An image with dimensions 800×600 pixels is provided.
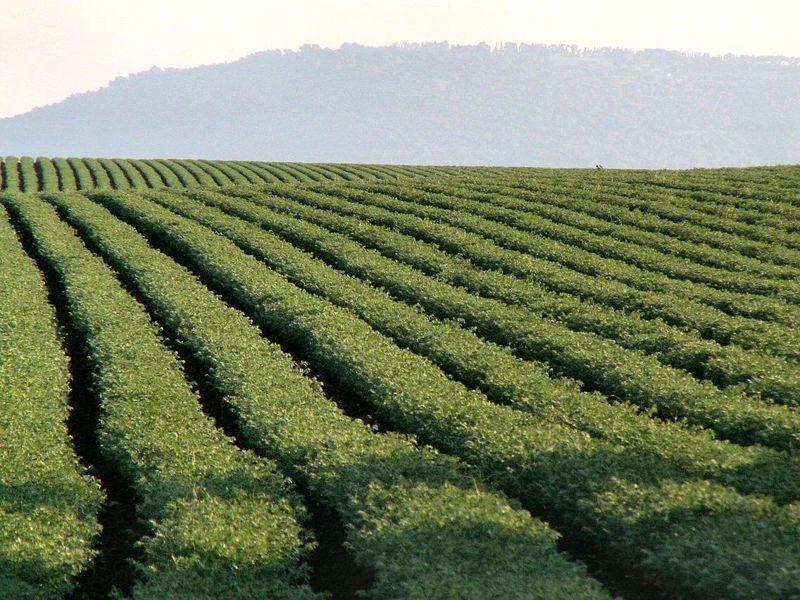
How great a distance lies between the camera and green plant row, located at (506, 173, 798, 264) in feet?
86.5

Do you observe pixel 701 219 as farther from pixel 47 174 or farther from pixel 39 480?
pixel 47 174

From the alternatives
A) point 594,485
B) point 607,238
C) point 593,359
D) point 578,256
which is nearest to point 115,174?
point 607,238

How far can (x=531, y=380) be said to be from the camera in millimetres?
15945

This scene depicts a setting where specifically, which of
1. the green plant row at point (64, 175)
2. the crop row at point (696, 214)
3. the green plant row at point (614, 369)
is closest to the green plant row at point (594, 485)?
the green plant row at point (614, 369)

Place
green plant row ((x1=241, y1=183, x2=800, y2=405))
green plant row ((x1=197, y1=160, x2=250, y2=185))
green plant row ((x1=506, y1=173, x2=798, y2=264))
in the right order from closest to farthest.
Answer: green plant row ((x1=241, y1=183, x2=800, y2=405)) < green plant row ((x1=506, y1=173, x2=798, y2=264)) < green plant row ((x1=197, y1=160, x2=250, y2=185))

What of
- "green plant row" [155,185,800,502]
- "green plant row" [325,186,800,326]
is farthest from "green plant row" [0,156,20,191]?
"green plant row" [155,185,800,502]

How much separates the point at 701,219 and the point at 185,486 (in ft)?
76.3

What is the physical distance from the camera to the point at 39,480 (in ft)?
41.5

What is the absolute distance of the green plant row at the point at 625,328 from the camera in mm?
15688

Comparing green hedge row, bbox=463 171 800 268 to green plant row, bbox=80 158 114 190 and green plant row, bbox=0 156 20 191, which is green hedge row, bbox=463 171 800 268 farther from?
green plant row, bbox=0 156 20 191

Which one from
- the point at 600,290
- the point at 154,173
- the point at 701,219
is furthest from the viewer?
the point at 154,173

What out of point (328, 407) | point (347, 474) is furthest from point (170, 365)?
point (347, 474)

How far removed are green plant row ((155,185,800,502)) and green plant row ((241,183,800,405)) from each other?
134cm

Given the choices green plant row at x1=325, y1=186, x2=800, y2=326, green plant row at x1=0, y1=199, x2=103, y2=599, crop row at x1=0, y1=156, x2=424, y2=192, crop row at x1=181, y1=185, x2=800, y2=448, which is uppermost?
crop row at x1=0, y1=156, x2=424, y2=192
